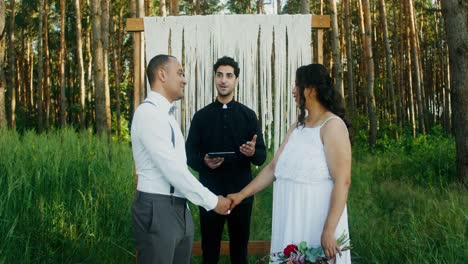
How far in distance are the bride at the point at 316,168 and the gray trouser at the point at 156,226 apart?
641 millimetres

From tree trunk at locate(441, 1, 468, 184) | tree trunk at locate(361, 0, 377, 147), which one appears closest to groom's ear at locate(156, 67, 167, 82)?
tree trunk at locate(441, 1, 468, 184)

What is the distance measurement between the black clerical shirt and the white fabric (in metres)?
1.24

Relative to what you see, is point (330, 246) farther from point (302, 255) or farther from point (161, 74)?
point (161, 74)

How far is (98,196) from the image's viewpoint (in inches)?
221

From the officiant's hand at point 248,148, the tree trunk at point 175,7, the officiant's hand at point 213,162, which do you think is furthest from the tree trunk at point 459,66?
the tree trunk at point 175,7

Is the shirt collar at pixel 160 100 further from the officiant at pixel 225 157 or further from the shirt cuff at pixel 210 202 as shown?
the officiant at pixel 225 157

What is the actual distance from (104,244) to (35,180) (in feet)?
2.84

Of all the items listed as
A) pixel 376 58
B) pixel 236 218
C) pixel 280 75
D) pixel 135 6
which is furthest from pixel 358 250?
pixel 376 58

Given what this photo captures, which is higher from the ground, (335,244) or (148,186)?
(148,186)

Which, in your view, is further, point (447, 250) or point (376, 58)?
point (376, 58)

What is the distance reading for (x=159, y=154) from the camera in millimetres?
3197

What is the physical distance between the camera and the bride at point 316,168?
293cm

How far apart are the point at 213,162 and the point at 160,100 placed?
3.40 feet

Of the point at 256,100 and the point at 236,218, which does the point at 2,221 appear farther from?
the point at 256,100
